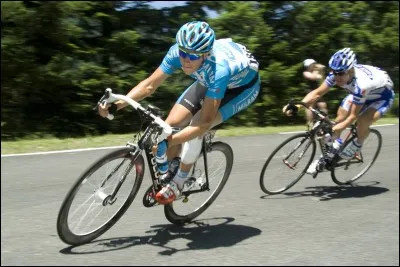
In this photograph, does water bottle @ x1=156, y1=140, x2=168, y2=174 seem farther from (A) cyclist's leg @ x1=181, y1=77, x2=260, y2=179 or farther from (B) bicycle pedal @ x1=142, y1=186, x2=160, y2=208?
(A) cyclist's leg @ x1=181, y1=77, x2=260, y2=179

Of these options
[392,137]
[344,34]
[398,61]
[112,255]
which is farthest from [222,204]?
[398,61]

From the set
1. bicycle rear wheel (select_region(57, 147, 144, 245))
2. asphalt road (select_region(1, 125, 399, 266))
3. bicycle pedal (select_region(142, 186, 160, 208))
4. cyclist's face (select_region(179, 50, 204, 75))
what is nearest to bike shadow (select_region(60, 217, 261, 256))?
asphalt road (select_region(1, 125, 399, 266))

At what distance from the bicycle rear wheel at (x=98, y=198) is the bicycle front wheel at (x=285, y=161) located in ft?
8.03

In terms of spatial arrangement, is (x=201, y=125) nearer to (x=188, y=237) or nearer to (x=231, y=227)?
(x=188, y=237)

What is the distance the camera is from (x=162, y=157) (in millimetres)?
4840

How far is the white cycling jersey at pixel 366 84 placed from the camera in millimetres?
6809

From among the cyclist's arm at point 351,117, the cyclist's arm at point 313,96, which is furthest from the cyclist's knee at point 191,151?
the cyclist's arm at point 351,117

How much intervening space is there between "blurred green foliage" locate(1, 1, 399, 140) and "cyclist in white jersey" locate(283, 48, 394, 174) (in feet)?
21.2

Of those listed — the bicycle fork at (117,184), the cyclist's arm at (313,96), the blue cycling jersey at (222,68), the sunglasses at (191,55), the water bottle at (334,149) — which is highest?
the sunglasses at (191,55)

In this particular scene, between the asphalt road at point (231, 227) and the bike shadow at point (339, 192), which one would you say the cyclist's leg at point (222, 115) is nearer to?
the asphalt road at point (231, 227)

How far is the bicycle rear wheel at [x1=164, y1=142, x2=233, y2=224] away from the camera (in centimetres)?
553

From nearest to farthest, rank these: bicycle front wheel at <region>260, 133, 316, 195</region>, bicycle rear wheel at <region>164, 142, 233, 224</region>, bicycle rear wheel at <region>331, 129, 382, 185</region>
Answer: bicycle rear wheel at <region>164, 142, 233, 224</region>
bicycle front wheel at <region>260, 133, 316, 195</region>
bicycle rear wheel at <region>331, 129, 382, 185</region>

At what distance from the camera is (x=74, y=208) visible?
461 cm

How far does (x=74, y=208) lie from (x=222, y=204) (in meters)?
2.28
